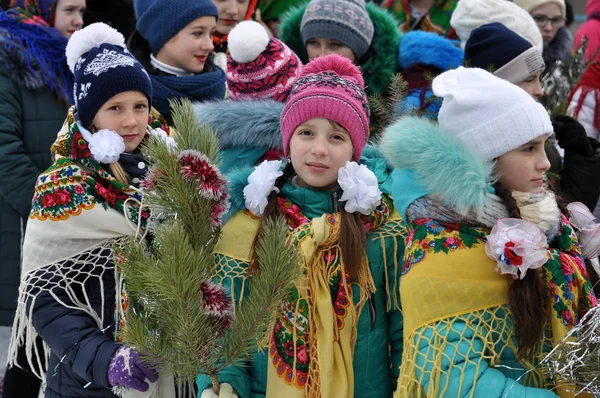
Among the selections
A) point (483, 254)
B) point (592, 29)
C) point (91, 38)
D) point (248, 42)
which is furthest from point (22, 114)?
point (592, 29)

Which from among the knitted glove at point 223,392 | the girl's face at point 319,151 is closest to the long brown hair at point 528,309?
the girl's face at point 319,151

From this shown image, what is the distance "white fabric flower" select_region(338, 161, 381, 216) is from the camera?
2.59m

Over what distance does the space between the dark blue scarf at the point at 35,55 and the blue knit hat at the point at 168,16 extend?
43 cm

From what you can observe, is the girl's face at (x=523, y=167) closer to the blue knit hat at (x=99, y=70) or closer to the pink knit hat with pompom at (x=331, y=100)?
the pink knit hat with pompom at (x=331, y=100)

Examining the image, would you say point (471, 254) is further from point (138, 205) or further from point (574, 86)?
point (574, 86)

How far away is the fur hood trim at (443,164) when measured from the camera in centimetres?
223

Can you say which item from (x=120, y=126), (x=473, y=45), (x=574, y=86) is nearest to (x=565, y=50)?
(x=574, y=86)

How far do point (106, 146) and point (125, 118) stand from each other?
16cm

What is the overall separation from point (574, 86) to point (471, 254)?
266cm

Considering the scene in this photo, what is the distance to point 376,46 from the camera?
410 centimetres

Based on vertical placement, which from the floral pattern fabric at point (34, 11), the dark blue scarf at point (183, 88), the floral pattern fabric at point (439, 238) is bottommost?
the dark blue scarf at point (183, 88)

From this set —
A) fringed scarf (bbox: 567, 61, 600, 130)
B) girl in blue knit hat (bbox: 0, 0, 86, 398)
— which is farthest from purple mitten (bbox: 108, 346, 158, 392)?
fringed scarf (bbox: 567, 61, 600, 130)

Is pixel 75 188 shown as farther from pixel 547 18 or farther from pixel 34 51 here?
pixel 547 18

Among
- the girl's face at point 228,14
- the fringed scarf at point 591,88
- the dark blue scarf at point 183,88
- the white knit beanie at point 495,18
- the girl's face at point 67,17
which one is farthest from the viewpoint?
the girl's face at point 228,14
